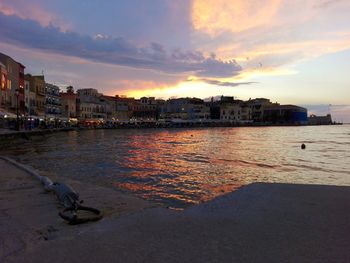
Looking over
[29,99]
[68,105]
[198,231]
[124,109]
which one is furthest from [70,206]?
[124,109]

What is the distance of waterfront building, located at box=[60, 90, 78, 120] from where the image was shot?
129 meters

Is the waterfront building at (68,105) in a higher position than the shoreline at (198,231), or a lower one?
higher

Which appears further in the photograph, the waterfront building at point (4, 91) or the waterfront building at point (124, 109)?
the waterfront building at point (124, 109)

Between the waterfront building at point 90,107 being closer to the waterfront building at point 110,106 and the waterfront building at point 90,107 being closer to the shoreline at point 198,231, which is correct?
the waterfront building at point 110,106

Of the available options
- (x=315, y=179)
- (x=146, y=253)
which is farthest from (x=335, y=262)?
(x=315, y=179)

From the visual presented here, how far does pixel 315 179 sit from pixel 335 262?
1309 centimetres

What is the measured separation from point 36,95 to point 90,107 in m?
50.9

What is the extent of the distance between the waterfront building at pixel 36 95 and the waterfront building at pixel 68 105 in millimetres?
25113

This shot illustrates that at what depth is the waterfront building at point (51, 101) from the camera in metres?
107

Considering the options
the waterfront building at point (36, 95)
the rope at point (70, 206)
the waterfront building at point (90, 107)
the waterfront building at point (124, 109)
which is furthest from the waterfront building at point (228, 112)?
the rope at point (70, 206)

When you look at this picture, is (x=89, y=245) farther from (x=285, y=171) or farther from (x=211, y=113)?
(x=211, y=113)

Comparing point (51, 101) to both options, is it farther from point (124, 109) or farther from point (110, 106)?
point (124, 109)

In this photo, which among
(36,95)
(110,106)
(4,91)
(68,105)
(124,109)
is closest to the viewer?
(4,91)

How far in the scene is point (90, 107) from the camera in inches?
5827
